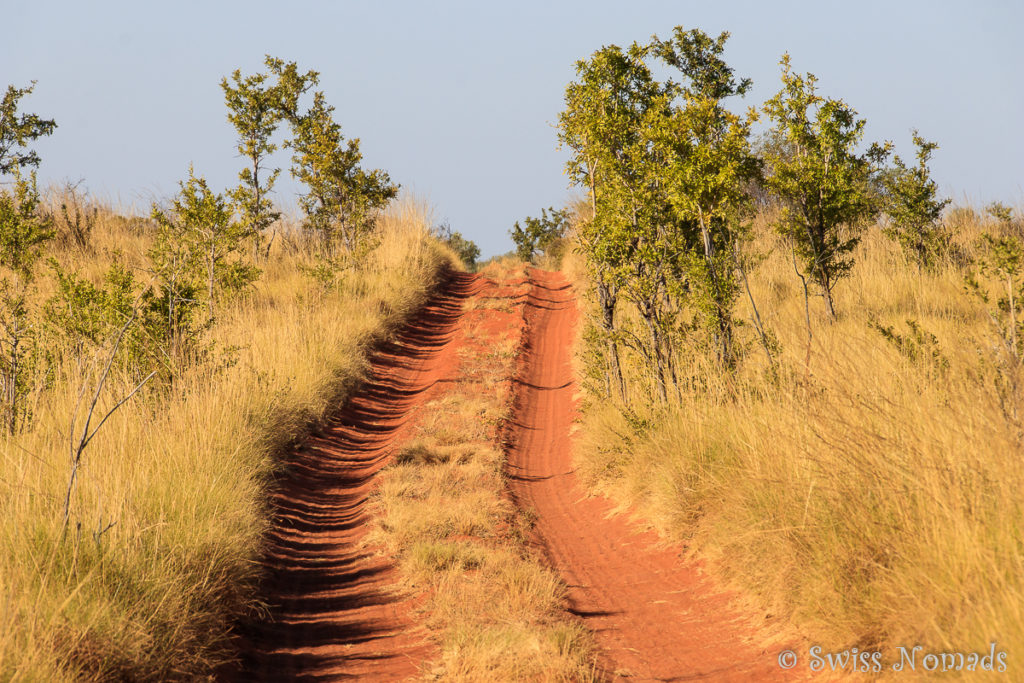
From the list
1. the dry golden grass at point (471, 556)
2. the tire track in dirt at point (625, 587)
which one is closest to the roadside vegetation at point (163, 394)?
the dry golden grass at point (471, 556)

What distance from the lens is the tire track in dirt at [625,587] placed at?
14.9 feet

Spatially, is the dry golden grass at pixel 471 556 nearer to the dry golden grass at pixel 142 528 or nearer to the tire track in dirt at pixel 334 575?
the tire track in dirt at pixel 334 575

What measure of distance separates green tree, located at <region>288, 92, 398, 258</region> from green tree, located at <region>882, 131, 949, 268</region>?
38.6 feet

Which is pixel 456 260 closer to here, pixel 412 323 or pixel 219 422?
pixel 412 323

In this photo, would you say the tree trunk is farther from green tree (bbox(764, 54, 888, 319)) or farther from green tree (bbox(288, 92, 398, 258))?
green tree (bbox(288, 92, 398, 258))

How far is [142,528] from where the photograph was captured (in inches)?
188

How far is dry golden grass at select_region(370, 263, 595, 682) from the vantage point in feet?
14.6

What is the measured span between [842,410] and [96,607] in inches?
181

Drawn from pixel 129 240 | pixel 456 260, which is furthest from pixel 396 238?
pixel 129 240

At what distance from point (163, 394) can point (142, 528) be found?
4.15 meters

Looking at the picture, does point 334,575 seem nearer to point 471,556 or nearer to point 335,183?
point 471,556

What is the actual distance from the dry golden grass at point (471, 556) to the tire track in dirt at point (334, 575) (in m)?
0.23

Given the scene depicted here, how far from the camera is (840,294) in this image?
586 inches

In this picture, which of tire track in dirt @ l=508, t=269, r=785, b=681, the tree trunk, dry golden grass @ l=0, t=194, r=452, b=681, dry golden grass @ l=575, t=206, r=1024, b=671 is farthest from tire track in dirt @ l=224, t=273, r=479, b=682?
the tree trunk
